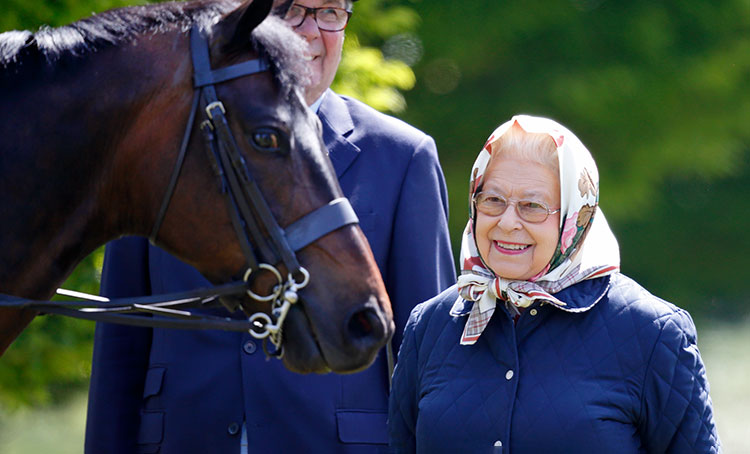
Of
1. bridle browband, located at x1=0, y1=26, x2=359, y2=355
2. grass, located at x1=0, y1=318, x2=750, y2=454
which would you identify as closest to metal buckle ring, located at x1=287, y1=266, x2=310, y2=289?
bridle browband, located at x1=0, y1=26, x2=359, y2=355

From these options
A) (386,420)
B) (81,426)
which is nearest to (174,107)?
(386,420)

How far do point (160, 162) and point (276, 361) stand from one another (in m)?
0.88

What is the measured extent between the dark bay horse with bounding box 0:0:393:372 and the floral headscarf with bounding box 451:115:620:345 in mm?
333

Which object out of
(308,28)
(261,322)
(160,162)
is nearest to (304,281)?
(261,322)

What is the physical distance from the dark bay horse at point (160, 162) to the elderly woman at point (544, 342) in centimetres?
36

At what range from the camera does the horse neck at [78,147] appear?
8.55ft

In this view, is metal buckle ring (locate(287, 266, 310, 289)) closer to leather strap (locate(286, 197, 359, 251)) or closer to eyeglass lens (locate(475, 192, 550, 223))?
leather strap (locate(286, 197, 359, 251))

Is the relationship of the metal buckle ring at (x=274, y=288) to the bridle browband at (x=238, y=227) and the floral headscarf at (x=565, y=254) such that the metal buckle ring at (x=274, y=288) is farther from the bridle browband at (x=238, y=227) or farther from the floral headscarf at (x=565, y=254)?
the floral headscarf at (x=565, y=254)

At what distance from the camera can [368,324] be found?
8.83 ft

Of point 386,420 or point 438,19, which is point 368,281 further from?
point 438,19

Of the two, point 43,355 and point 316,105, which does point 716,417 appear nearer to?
point 43,355

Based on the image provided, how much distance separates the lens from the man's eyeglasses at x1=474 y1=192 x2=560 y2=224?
289cm

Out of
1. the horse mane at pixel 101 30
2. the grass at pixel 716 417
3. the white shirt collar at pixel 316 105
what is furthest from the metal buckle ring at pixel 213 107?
the grass at pixel 716 417

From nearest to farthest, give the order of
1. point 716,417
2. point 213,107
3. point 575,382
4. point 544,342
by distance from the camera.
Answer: point 213,107 → point 575,382 → point 544,342 → point 716,417
